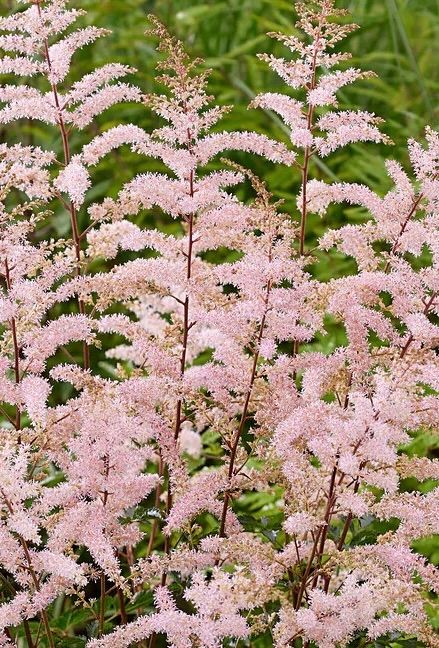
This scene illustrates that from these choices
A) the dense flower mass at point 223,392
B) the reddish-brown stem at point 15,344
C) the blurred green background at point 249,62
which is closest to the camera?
the dense flower mass at point 223,392

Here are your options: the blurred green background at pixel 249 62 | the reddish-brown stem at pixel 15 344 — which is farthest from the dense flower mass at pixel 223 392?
the blurred green background at pixel 249 62

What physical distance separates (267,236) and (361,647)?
0.94m

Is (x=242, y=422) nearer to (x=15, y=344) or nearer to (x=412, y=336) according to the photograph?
(x=412, y=336)

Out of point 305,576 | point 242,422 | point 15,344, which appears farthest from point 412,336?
point 15,344

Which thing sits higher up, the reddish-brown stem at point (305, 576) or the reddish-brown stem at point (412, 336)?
the reddish-brown stem at point (412, 336)

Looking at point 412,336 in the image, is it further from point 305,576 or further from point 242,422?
point 305,576

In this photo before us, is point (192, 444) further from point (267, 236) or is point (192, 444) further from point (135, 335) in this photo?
point (267, 236)

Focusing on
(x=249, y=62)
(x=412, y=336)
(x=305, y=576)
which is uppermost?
(x=249, y=62)

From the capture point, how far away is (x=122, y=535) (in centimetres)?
239

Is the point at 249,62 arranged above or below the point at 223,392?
above

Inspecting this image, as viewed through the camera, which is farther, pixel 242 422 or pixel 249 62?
pixel 249 62

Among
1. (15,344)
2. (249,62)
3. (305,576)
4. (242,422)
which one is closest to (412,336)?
(242,422)

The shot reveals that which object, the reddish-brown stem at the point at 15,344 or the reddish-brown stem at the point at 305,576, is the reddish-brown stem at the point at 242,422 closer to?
the reddish-brown stem at the point at 305,576

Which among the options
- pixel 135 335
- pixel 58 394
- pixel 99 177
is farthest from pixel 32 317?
pixel 99 177
